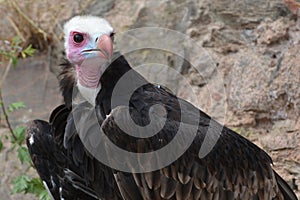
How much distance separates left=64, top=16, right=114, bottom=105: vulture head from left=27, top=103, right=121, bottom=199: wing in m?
0.11

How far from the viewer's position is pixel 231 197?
329 centimetres

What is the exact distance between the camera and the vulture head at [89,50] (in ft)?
10.9

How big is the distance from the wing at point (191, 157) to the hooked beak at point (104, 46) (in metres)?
0.23

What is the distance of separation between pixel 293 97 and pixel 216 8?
915 millimetres

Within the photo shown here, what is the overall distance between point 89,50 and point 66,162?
1.96 feet

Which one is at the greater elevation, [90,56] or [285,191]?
[90,56]

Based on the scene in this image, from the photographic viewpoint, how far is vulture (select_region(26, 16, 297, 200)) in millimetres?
3094

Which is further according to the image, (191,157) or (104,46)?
(104,46)

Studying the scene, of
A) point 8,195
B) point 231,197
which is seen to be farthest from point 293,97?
point 8,195

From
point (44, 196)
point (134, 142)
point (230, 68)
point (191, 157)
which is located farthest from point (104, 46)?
point (230, 68)

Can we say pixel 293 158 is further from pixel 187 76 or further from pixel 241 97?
pixel 187 76

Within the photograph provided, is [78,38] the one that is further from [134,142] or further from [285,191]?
[285,191]

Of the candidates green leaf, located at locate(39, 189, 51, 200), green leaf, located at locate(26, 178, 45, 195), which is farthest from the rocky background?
green leaf, located at locate(39, 189, 51, 200)

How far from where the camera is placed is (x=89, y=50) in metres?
3.39
